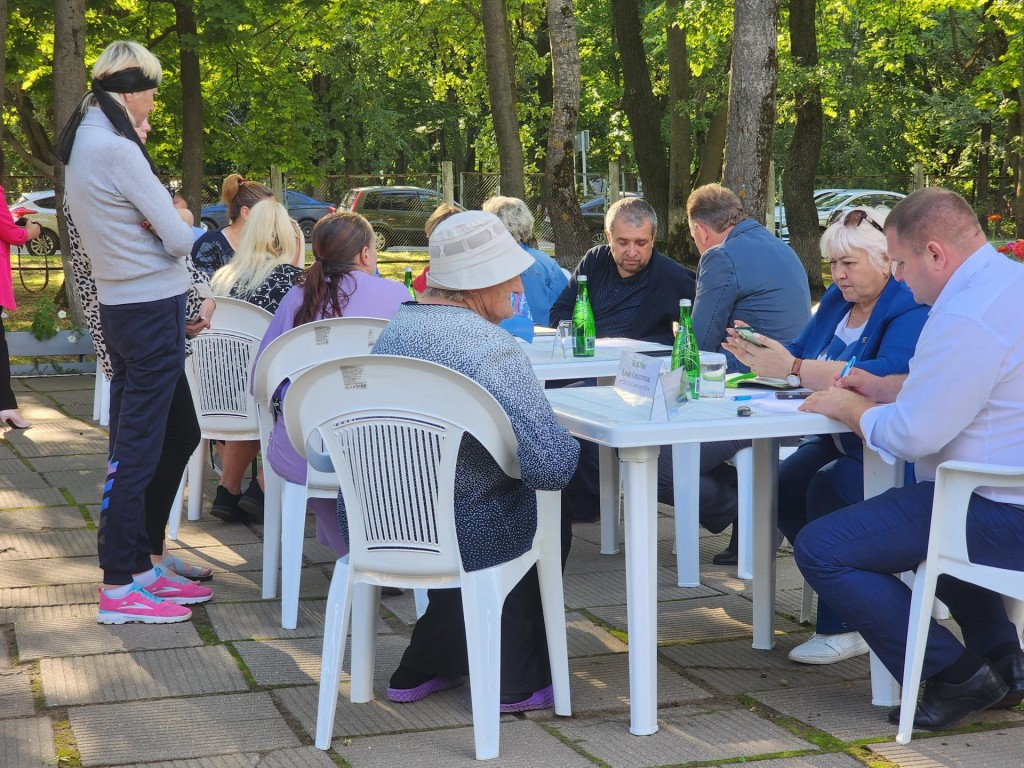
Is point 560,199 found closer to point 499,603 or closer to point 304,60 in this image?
point 499,603

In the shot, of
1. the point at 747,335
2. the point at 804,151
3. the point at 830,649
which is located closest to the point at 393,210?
the point at 804,151

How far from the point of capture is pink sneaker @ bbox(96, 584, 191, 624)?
14.1ft

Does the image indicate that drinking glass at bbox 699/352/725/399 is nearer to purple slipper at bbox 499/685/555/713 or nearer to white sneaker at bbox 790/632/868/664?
white sneaker at bbox 790/632/868/664

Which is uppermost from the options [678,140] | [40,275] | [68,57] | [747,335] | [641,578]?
[68,57]

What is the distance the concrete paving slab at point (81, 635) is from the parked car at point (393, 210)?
16.1 m

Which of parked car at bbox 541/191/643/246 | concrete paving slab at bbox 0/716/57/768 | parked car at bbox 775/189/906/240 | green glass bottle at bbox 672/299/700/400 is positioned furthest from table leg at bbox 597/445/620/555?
parked car at bbox 775/189/906/240

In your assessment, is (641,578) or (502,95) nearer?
(641,578)

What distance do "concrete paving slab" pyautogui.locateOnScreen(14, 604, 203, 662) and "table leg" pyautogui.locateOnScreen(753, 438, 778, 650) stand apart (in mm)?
1843

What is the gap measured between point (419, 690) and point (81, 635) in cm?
130

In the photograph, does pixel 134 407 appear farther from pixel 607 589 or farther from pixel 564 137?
pixel 564 137

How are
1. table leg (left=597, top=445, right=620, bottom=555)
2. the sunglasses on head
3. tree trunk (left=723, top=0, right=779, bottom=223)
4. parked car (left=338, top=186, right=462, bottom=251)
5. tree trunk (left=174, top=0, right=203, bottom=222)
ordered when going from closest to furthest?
the sunglasses on head, table leg (left=597, top=445, right=620, bottom=555), tree trunk (left=723, top=0, right=779, bottom=223), tree trunk (left=174, top=0, right=203, bottom=222), parked car (left=338, top=186, right=462, bottom=251)

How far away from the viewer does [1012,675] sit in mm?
3463

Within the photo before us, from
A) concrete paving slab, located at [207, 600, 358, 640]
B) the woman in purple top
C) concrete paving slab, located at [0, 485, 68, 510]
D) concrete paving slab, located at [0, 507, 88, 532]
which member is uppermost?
the woman in purple top

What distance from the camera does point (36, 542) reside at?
5395mm
